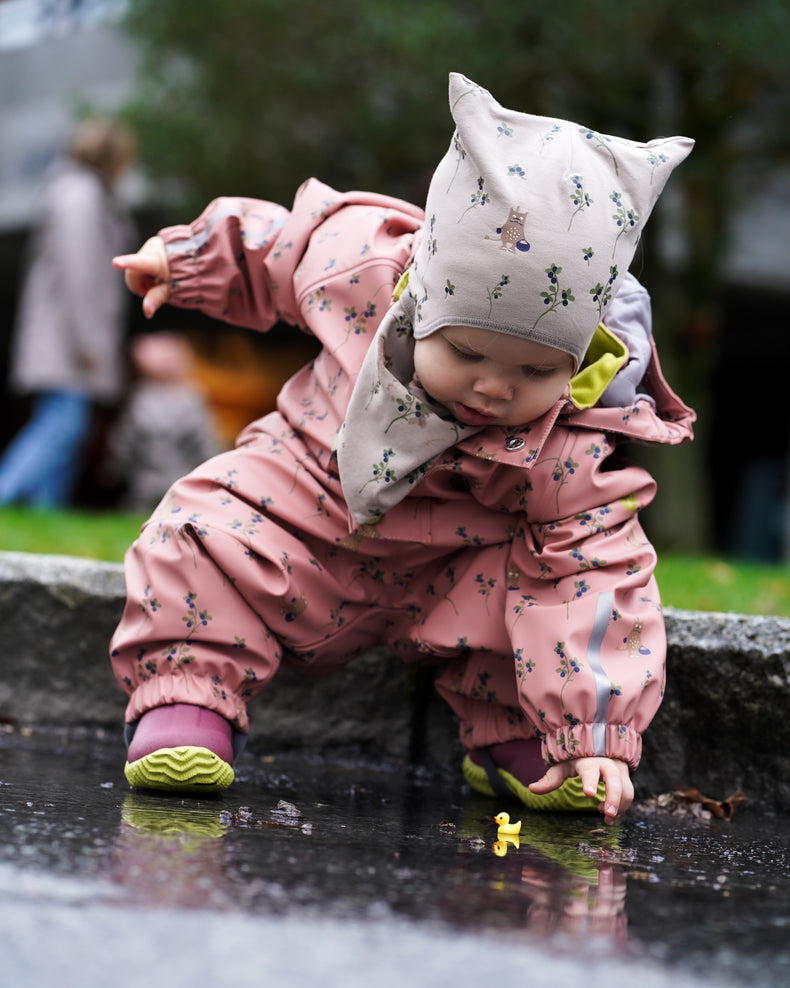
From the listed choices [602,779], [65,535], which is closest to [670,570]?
[65,535]

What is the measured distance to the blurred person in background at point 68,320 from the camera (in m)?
5.67

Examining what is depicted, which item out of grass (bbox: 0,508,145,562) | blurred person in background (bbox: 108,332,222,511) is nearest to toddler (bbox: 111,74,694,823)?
grass (bbox: 0,508,145,562)

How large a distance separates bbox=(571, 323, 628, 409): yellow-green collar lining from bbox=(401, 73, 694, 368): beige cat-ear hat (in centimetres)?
15

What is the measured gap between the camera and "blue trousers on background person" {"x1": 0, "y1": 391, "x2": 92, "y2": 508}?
18.4 feet

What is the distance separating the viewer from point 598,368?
→ 1.88 meters

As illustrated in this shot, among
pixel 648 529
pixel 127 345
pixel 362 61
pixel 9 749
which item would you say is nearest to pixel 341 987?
pixel 9 749

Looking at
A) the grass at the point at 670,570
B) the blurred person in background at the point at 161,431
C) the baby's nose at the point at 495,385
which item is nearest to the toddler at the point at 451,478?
the baby's nose at the point at 495,385

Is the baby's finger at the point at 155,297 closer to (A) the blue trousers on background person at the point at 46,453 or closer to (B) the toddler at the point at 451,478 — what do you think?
(B) the toddler at the point at 451,478

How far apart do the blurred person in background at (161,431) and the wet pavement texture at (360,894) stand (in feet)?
17.9

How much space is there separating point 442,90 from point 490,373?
4489 millimetres

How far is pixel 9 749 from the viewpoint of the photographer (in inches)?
83.5

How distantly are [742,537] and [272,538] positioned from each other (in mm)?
11810

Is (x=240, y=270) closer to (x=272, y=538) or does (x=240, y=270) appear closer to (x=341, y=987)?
(x=272, y=538)

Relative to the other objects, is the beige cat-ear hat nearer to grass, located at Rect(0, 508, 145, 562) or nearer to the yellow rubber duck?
the yellow rubber duck
